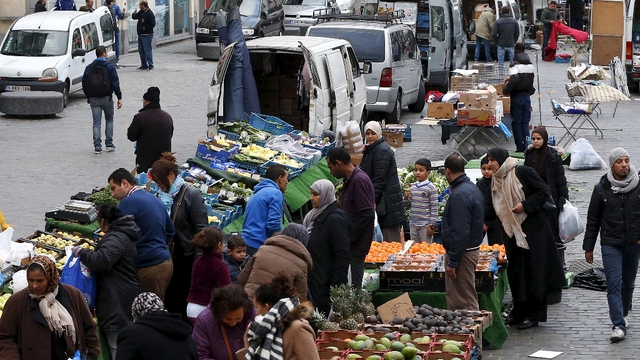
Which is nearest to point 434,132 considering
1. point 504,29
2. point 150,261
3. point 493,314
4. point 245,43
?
point 245,43

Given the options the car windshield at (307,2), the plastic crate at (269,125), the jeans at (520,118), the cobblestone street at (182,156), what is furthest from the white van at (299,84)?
the car windshield at (307,2)

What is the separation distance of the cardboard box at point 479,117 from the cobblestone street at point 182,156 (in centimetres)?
103

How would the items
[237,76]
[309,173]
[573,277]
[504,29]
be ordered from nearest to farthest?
[573,277]
[309,173]
[237,76]
[504,29]

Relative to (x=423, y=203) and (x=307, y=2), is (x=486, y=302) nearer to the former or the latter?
(x=423, y=203)

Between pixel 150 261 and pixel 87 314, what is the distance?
1.55 metres

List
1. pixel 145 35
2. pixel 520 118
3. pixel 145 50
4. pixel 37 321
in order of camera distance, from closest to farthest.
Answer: pixel 37 321 → pixel 520 118 → pixel 145 35 → pixel 145 50

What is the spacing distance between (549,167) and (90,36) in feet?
51.1

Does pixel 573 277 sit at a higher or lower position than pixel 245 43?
lower

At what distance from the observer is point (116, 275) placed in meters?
8.17

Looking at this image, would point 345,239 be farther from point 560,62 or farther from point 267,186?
point 560,62

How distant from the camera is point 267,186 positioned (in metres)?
9.83

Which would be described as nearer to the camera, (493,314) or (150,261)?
(150,261)

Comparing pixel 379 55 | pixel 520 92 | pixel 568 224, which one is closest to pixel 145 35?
pixel 379 55

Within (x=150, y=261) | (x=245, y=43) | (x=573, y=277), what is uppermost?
(x=245, y=43)
